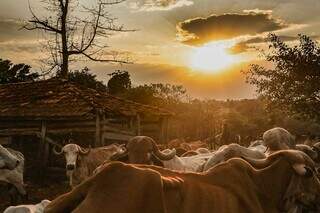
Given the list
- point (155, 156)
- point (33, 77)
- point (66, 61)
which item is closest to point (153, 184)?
point (155, 156)

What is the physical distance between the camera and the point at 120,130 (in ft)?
86.9

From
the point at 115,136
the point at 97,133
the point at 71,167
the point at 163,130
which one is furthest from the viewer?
the point at 163,130

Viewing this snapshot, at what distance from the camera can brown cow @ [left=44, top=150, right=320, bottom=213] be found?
4852mm

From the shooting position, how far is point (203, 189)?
5676 mm

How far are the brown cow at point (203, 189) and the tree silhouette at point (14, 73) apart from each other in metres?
41.7

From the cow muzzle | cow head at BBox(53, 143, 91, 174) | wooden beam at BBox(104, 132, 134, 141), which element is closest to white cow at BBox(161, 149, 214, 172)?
the cow muzzle

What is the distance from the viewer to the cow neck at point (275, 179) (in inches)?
254

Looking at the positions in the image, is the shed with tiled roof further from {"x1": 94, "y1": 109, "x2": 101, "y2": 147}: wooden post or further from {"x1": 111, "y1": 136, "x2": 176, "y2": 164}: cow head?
{"x1": 111, "y1": 136, "x2": 176, "y2": 164}: cow head

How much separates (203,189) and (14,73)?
44596mm

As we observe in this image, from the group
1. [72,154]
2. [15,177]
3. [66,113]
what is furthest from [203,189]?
[66,113]

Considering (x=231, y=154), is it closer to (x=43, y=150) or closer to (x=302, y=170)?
(x=302, y=170)

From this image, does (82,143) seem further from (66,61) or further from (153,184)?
(153,184)

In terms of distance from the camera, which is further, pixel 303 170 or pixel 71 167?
pixel 71 167

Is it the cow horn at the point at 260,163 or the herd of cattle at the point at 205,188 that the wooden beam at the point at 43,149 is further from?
the cow horn at the point at 260,163
